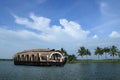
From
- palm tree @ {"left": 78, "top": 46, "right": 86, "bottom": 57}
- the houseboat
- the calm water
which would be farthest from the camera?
palm tree @ {"left": 78, "top": 46, "right": 86, "bottom": 57}

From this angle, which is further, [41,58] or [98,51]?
[98,51]

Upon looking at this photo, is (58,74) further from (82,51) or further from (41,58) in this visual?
(82,51)

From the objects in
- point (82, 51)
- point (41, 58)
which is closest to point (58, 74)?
point (41, 58)

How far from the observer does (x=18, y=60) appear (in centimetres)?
11662

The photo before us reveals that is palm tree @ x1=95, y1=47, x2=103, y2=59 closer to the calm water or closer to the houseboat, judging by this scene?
the houseboat

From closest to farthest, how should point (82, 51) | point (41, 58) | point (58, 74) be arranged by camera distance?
1. point (58, 74)
2. point (41, 58)
3. point (82, 51)

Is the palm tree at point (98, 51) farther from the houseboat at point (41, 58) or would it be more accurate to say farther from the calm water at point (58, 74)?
the calm water at point (58, 74)

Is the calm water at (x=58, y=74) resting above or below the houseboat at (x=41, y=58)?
below

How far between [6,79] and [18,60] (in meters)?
74.4

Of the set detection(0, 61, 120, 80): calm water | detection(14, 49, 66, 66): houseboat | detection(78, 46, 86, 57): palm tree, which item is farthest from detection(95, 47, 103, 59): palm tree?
detection(0, 61, 120, 80): calm water

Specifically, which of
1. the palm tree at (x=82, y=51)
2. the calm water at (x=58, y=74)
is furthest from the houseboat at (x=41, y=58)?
the palm tree at (x=82, y=51)

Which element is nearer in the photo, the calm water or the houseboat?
the calm water

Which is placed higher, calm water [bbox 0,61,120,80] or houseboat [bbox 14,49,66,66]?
houseboat [bbox 14,49,66,66]

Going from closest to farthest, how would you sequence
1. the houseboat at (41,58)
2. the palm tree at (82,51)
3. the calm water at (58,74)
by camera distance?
the calm water at (58,74), the houseboat at (41,58), the palm tree at (82,51)
